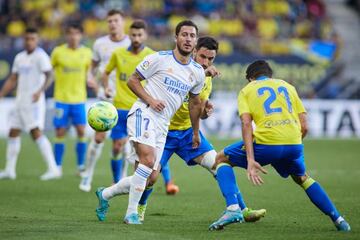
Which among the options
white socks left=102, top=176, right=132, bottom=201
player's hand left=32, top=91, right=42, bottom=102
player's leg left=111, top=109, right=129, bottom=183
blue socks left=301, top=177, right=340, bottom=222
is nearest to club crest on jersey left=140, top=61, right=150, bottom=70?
white socks left=102, top=176, right=132, bottom=201

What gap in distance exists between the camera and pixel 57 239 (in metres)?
8.62

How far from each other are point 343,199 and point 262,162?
3.78 meters

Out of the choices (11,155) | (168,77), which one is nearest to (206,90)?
(168,77)

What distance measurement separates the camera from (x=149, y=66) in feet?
32.3

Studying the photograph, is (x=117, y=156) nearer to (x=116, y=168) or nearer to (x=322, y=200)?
(x=116, y=168)

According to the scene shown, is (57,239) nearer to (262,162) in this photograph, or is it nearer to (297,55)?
(262,162)

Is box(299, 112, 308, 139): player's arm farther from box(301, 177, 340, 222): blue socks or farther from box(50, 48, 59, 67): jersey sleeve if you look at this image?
box(50, 48, 59, 67): jersey sleeve

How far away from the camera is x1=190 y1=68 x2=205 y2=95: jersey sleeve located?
1005 cm

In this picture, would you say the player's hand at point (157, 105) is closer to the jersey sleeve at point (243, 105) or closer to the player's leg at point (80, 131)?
the jersey sleeve at point (243, 105)

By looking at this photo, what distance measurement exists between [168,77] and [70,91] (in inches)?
281

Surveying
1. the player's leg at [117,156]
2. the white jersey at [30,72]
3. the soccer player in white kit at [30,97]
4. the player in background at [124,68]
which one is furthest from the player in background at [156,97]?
the white jersey at [30,72]

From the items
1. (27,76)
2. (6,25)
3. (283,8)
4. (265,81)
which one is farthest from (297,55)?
(265,81)

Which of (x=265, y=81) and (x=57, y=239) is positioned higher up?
(x=265, y=81)

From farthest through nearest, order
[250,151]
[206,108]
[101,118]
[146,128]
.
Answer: [206,108] → [101,118] → [146,128] → [250,151]
